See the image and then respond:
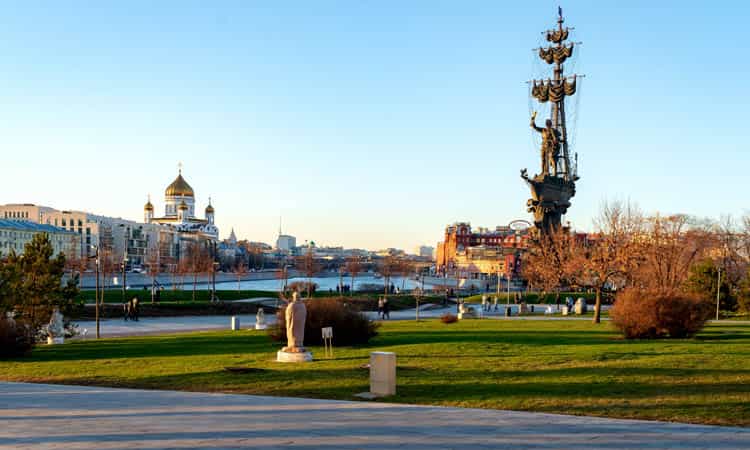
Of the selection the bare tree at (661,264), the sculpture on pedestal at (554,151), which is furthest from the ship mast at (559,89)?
the bare tree at (661,264)

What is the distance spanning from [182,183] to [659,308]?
6801 inches

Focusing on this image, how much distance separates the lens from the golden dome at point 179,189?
607 ft

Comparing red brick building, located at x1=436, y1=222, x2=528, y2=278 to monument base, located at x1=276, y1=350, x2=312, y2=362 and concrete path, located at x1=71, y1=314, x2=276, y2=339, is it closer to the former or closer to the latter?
concrete path, located at x1=71, y1=314, x2=276, y2=339

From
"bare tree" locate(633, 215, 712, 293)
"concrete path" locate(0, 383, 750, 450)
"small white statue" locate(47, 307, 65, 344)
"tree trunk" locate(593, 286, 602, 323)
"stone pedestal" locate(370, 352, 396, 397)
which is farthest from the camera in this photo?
"bare tree" locate(633, 215, 712, 293)

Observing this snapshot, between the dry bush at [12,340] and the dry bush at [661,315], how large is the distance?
58.0 feet

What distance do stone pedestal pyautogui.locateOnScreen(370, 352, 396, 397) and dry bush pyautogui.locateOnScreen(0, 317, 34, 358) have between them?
1337 centimetres

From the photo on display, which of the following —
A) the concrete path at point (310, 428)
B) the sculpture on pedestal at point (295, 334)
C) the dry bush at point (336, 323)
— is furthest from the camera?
the dry bush at point (336, 323)

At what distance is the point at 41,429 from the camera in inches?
433

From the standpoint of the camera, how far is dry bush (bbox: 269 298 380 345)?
22375mm

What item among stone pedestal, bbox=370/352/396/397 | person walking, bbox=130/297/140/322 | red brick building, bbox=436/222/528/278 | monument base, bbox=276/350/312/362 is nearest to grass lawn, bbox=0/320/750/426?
stone pedestal, bbox=370/352/396/397

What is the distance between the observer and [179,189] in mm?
186250

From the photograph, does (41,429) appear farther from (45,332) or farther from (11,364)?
(45,332)

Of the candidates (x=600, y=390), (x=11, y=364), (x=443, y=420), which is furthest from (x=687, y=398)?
(x=11, y=364)

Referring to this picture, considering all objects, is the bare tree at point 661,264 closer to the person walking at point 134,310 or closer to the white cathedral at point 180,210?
the person walking at point 134,310
